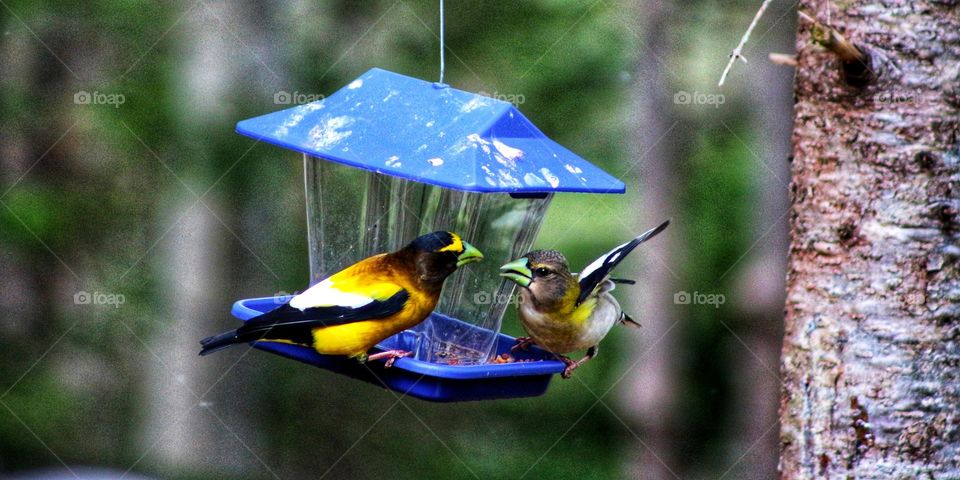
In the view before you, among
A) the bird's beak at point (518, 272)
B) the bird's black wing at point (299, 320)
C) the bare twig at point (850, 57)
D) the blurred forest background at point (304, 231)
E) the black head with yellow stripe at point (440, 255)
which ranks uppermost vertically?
the bare twig at point (850, 57)

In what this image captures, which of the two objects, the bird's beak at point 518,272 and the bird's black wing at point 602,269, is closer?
the bird's beak at point 518,272

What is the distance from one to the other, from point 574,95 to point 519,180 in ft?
15.7

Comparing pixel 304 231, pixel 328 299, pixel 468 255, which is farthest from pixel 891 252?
pixel 304 231

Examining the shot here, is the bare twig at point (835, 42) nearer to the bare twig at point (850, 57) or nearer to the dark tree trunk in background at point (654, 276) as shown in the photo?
the bare twig at point (850, 57)

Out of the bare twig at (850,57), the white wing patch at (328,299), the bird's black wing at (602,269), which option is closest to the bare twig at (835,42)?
the bare twig at (850,57)

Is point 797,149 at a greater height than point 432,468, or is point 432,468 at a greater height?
point 797,149

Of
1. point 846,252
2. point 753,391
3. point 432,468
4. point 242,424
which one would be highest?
point 846,252

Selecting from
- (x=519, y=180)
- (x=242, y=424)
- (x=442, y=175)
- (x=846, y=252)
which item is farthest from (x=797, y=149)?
(x=242, y=424)

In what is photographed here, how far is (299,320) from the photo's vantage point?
165 inches

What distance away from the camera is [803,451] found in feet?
11.8

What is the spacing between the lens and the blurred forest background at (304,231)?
25.4 ft

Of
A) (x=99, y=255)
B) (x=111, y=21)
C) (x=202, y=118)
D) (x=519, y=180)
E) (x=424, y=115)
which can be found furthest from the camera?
(x=99, y=255)

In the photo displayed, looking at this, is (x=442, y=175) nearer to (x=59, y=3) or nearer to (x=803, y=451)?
(x=803, y=451)

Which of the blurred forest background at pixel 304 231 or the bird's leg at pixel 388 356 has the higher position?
the bird's leg at pixel 388 356
